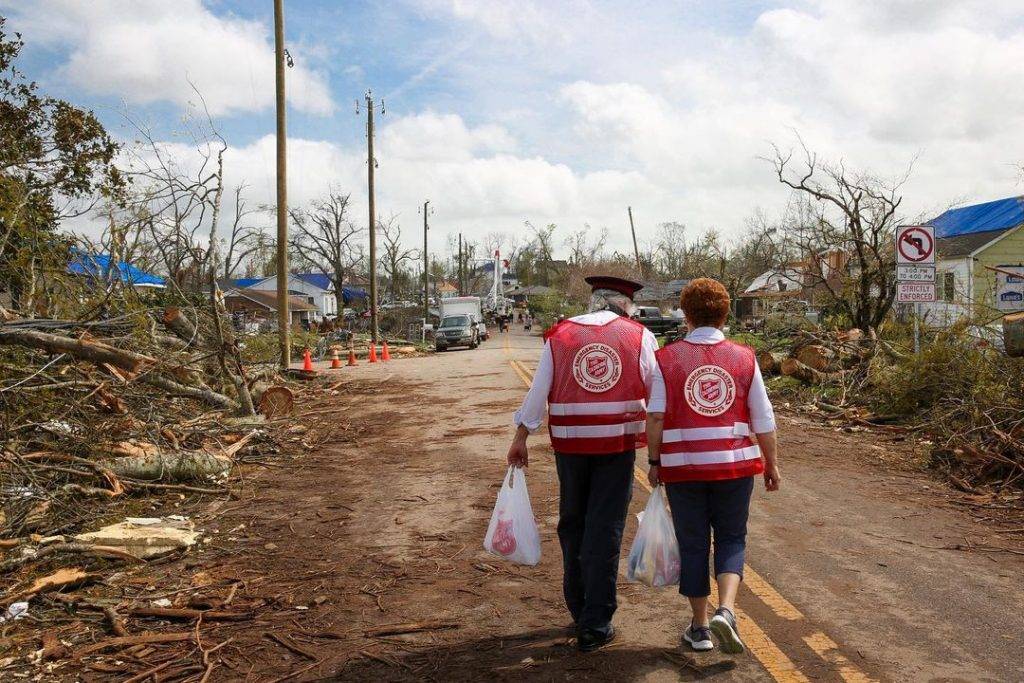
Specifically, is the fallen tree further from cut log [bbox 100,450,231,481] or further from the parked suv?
the parked suv

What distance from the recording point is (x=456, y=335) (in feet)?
134

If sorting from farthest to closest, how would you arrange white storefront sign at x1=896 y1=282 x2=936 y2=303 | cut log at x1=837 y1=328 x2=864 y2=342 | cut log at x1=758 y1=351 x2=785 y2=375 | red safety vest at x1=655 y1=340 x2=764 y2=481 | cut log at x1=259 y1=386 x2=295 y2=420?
cut log at x1=758 y1=351 x2=785 y2=375 < cut log at x1=837 y1=328 x2=864 y2=342 < cut log at x1=259 y1=386 x2=295 y2=420 < white storefront sign at x1=896 y1=282 x2=936 y2=303 < red safety vest at x1=655 y1=340 x2=764 y2=481

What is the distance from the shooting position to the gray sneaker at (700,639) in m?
4.21

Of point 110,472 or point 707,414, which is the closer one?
point 707,414

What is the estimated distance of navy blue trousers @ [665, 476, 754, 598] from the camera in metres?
4.15

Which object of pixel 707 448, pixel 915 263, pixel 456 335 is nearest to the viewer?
pixel 707 448

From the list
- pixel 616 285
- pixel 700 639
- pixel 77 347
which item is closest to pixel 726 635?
pixel 700 639

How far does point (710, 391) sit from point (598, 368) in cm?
58

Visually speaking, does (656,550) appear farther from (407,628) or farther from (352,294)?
(352,294)

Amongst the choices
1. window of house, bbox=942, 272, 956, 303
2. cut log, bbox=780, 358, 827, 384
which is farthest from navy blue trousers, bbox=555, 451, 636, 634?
cut log, bbox=780, 358, 827, 384

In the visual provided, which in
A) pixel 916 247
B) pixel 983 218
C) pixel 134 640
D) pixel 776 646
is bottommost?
pixel 134 640

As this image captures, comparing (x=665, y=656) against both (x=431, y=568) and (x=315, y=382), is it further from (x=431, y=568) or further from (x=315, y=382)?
(x=315, y=382)

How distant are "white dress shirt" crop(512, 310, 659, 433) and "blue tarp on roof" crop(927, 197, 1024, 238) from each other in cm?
3501

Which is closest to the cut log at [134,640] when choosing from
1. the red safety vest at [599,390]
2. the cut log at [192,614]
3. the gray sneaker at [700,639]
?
the cut log at [192,614]
